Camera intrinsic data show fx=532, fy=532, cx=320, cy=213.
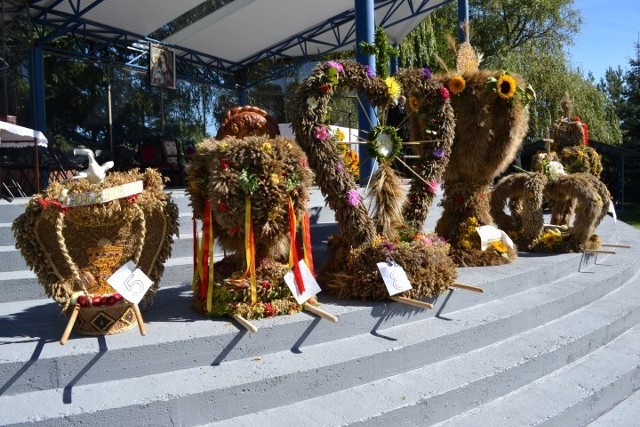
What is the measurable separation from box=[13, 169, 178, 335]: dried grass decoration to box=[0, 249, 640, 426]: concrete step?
0.18 m

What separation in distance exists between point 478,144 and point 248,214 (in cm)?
260

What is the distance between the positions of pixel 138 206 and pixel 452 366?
209 centimetres

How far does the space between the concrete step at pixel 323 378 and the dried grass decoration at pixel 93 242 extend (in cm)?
18

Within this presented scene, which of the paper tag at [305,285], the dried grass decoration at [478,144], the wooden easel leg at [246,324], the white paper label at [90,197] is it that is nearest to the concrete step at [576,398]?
the paper tag at [305,285]

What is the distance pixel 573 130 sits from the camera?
7293 mm

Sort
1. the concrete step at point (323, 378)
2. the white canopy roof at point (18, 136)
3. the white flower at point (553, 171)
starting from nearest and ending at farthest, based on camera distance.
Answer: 1. the concrete step at point (323, 378)
2. the white flower at point (553, 171)
3. the white canopy roof at point (18, 136)

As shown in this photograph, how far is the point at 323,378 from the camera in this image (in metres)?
2.83

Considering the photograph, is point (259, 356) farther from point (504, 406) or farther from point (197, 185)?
point (504, 406)

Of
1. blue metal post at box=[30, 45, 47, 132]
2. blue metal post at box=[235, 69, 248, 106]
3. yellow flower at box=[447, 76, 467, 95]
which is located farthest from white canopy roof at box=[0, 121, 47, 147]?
blue metal post at box=[235, 69, 248, 106]

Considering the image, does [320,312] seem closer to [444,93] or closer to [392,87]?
[392,87]

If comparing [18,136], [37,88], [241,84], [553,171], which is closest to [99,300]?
[553,171]

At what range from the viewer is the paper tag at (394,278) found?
340 cm

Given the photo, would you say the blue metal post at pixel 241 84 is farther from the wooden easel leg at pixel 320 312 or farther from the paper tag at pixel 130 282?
the paper tag at pixel 130 282

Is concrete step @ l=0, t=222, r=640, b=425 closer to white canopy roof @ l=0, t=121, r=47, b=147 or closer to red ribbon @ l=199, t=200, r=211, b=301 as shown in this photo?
red ribbon @ l=199, t=200, r=211, b=301
